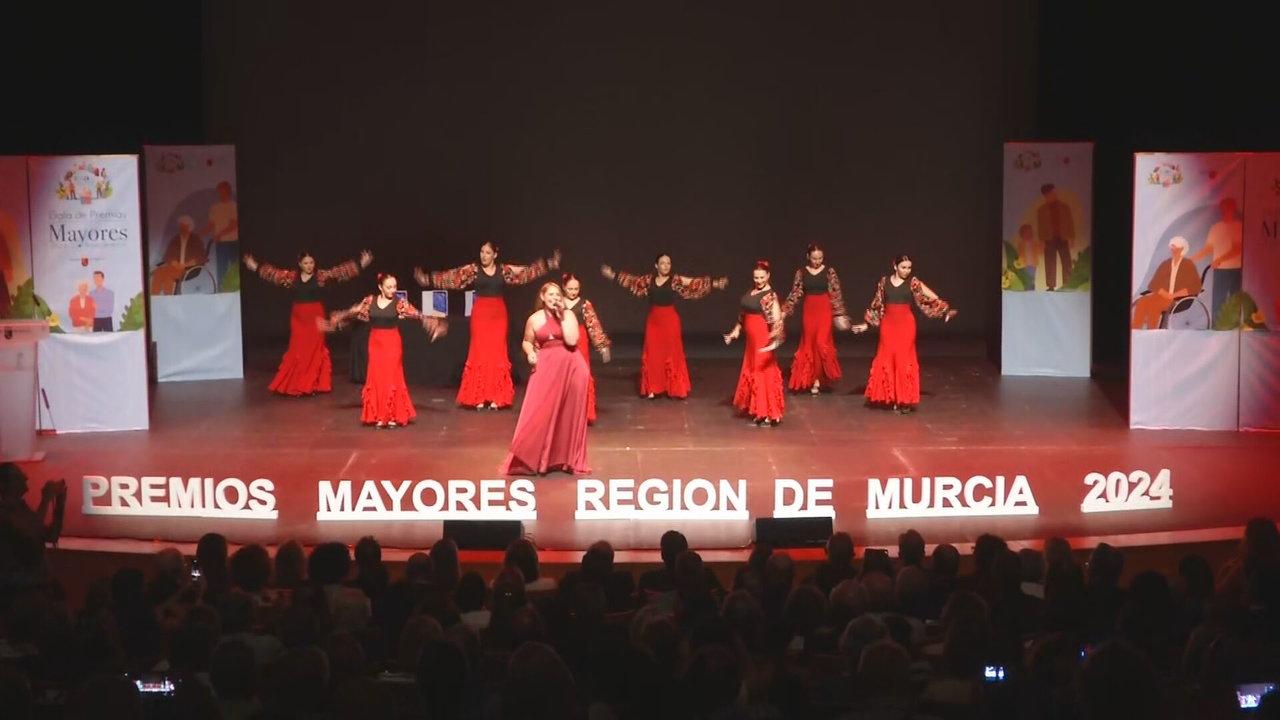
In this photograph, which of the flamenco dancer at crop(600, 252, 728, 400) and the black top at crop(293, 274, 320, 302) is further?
the black top at crop(293, 274, 320, 302)

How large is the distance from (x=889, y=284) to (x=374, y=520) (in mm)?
4956

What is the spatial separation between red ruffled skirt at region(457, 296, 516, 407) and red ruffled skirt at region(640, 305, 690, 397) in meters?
1.17

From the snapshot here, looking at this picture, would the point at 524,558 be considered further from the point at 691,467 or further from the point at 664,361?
the point at 664,361

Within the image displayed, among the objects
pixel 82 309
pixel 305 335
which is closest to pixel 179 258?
pixel 305 335

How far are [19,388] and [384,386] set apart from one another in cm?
254

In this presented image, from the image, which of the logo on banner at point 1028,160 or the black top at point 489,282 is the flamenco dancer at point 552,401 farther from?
the logo on banner at point 1028,160

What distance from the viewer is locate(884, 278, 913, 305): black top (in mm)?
11938

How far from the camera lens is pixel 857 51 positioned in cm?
1474

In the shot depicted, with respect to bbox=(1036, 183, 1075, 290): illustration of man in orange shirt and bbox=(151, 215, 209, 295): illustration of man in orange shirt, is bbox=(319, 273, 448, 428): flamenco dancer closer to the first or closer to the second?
bbox=(151, 215, 209, 295): illustration of man in orange shirt

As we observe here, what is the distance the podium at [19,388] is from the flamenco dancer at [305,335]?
255cm

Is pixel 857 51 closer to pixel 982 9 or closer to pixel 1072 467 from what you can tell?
pixel 982 9

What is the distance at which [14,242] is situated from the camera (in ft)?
36.7

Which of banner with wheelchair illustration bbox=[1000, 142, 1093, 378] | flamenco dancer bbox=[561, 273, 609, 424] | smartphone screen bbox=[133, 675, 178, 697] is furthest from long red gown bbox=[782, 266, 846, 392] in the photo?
smartphone screen bbox=[133, 675, 178, 697]

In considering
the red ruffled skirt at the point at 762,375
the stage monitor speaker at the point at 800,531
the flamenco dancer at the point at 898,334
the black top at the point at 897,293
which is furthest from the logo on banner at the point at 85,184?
the stage monitor speaker at the point at 800,531
